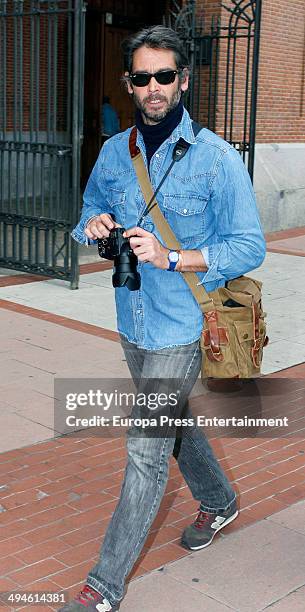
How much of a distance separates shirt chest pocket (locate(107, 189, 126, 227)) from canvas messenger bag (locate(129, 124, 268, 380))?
141mm

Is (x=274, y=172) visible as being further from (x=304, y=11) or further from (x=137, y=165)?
(x=137, y=165)

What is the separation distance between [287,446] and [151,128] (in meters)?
2.55

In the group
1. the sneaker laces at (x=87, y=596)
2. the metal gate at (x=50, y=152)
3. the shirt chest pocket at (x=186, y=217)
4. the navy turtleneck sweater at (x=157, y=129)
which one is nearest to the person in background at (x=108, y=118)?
the metal gate at (x=50, y=152)

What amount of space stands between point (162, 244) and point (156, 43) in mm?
715

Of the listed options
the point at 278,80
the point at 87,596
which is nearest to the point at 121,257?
the point at 87,596

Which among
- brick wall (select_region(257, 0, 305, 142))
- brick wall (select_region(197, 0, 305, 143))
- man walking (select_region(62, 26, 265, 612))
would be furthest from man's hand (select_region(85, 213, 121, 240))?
brick wall (select_region(257, 0, 305, 142))

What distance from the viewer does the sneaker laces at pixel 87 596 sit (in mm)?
3156

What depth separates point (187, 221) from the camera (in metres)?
3.23

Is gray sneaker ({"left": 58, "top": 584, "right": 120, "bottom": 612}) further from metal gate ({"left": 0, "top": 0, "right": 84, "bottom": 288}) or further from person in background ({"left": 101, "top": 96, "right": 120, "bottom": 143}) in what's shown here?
person in background ({"left": 101, "top": 96, "right": 120, "bottom": 143})

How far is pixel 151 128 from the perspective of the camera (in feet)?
10.6

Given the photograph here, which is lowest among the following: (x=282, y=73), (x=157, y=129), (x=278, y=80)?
(x=157, y=129)

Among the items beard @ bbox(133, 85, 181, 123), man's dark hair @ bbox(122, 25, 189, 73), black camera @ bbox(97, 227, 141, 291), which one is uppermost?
man's dark hair @ bbox(122, 25, 189, 73)

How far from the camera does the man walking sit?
313cm

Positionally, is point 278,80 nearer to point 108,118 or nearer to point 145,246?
point 108,118
